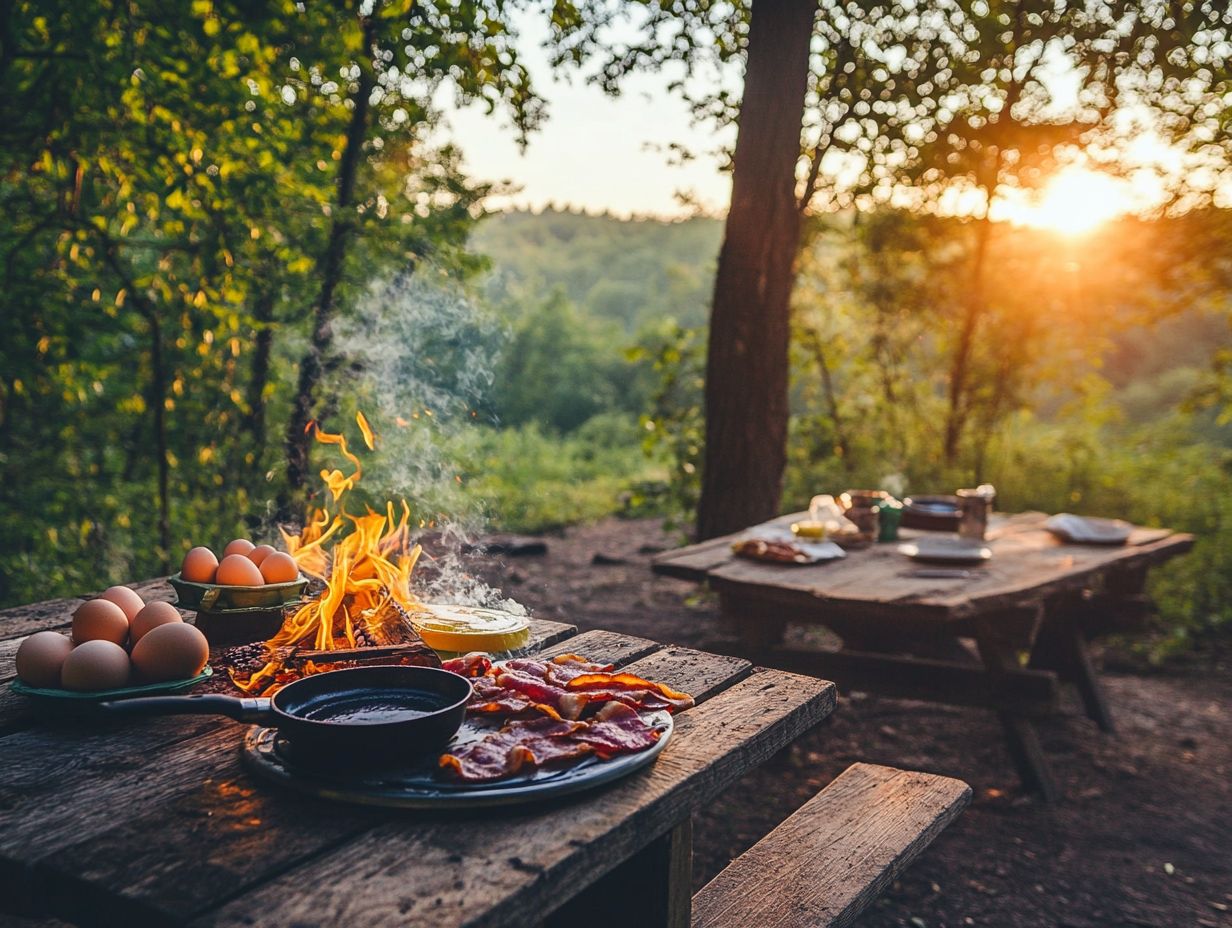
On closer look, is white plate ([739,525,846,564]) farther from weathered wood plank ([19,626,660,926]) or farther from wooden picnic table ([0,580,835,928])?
weathered wood plank ([19,626,660,926])

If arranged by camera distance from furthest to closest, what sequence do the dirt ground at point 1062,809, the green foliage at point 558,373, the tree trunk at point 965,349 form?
the green foliage at point 558,373, the tree trunk at point 965,349, the dirt ground at point 1062,809

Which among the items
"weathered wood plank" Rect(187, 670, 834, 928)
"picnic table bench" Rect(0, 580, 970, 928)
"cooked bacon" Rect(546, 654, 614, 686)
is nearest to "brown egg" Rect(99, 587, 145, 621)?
"picnic table bench" Rect(0, 580, 970, 928)

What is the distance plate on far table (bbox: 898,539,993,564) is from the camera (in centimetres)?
400

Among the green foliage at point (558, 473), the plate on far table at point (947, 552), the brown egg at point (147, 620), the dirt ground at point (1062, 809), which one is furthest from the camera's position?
the green foliage at point (558, 473)

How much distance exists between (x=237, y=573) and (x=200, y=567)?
0.12m

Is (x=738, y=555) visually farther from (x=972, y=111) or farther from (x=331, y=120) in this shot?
(x=972, y=111)

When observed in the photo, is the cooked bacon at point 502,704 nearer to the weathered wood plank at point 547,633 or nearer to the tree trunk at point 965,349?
the weathered wood plank at point 547,633

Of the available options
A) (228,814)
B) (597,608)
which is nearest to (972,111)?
(597,608)

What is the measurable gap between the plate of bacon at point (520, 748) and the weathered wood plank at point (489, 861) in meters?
0.03

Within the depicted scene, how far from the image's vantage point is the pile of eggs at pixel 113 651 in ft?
5.62

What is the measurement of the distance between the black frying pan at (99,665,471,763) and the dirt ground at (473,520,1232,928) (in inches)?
84.5

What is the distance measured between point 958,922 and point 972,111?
249 inches

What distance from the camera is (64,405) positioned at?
504cm

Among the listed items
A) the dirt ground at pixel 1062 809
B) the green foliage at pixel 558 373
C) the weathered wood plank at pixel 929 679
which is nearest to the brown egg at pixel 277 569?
the dirt ground at pixel 1062 809
